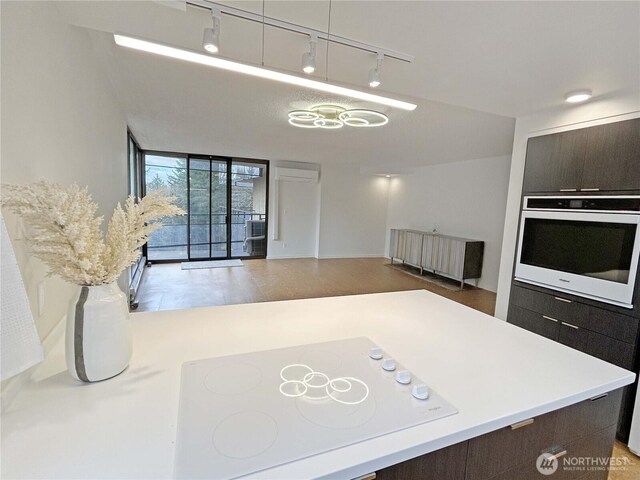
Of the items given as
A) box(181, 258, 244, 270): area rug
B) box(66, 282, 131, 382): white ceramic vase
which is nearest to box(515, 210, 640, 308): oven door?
box(66, 282, 131, 382): white ceramic vase

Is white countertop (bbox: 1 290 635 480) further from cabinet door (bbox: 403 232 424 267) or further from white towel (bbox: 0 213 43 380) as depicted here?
cabinet door (bbox: 403 232 424 267)

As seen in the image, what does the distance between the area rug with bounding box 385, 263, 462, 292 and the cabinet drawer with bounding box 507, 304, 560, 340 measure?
9.69 ft

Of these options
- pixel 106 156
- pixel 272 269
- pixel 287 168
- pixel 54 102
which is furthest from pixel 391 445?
pixel 287 168

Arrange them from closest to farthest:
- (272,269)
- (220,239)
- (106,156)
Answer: (106,156), (272,269), (220,239)

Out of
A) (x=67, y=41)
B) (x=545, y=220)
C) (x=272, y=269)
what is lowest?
(x=272, y=269)

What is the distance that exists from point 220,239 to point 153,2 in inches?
252

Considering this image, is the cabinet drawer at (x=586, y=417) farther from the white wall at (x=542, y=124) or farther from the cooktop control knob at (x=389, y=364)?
the white wall at (x=542, y=124)

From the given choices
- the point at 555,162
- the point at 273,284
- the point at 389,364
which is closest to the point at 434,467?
the point at 389,364

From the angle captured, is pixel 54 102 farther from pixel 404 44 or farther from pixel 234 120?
pixel 234 120

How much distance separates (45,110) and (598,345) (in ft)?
11.0

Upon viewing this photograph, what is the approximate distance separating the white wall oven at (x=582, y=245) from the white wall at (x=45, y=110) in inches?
119

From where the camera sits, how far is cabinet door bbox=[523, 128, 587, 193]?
87.4 inches

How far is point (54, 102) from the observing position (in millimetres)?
1289

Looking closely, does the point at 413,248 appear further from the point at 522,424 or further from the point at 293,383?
the point at 293,383
